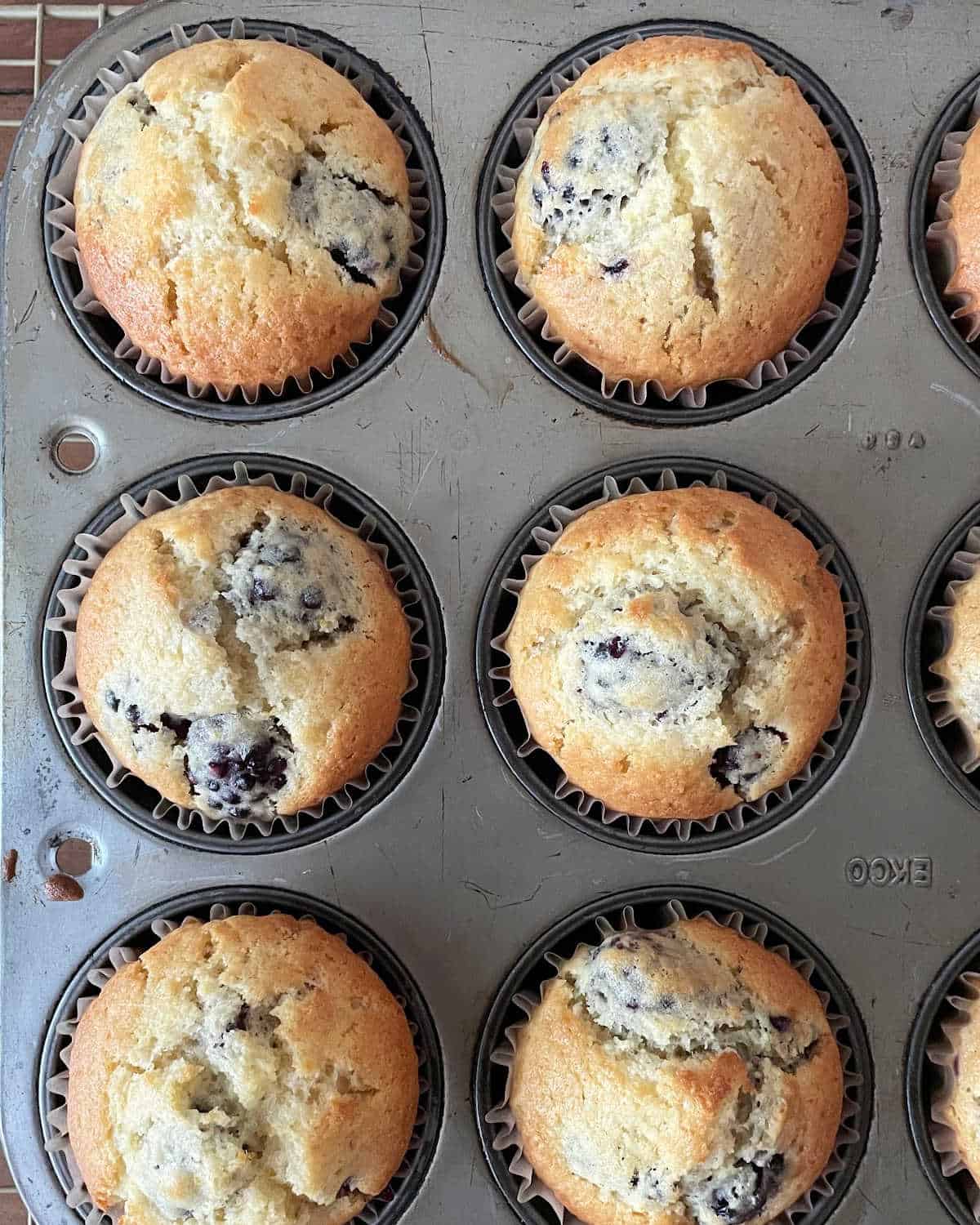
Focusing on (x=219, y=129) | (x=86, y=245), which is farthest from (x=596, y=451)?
(x=86, y=245)

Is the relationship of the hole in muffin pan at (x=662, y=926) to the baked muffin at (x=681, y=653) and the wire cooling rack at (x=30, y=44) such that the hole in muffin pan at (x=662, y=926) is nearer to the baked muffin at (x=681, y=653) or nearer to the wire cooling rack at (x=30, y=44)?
the baked muffin at (x=681, y=653)

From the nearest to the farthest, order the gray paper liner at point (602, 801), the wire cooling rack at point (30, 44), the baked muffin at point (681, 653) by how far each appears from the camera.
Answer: the baked muffin at point (681, 653)
the gray paper liner at point (602, 801)
the wire cooling rack at point (30, 44)

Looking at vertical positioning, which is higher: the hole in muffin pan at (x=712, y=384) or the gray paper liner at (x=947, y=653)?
the hole in muffin pan at (x=712, y=384)

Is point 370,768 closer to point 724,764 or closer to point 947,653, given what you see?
point 724,764

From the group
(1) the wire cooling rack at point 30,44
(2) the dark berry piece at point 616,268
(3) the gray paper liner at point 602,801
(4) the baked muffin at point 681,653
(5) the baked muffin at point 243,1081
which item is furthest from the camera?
(1) the wire cooling rack at point 30,44

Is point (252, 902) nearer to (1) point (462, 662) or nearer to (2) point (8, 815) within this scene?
(2) point (8, 815)

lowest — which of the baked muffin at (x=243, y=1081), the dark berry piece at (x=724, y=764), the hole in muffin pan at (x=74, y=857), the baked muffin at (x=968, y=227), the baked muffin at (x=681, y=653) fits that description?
the baked muffin at (x=243, y=1081)

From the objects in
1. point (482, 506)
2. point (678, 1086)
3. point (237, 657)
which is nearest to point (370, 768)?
point (237, 657)

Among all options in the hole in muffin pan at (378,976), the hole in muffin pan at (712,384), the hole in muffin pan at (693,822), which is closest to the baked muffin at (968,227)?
the hole in muffin pan at (712,384)

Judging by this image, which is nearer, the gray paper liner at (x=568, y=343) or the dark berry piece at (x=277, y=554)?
the dark berry piece at (x=277, y=554)
